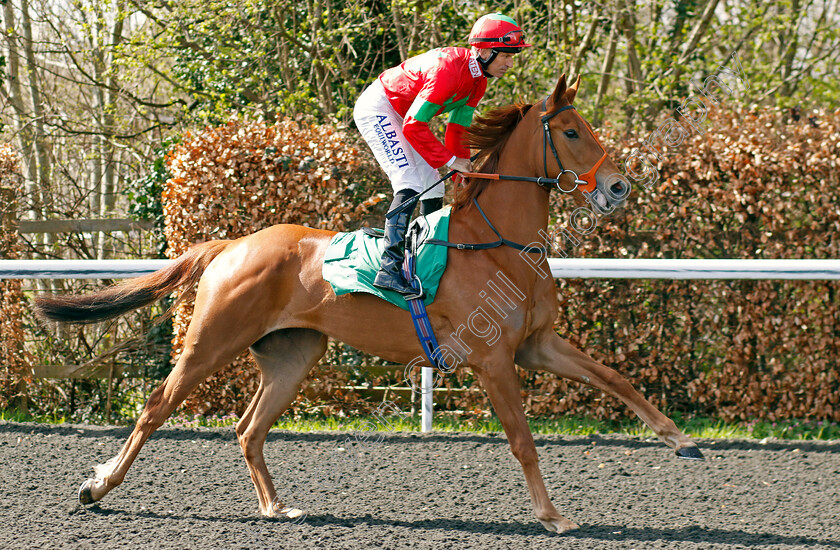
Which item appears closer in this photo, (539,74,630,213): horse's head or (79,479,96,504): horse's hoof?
(539,74,630,213): horse's head

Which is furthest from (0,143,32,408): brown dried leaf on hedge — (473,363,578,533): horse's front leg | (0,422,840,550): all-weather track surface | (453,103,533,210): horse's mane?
(473,363,578,533): horse's front leg

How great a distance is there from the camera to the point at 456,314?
134 inches

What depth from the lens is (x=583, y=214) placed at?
16.6 feet

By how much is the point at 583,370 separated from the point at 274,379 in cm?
146

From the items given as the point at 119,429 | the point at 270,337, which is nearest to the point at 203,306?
the point at 270,337

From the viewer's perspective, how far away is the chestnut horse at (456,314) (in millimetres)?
3340

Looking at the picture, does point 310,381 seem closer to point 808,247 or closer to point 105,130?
point 808,247

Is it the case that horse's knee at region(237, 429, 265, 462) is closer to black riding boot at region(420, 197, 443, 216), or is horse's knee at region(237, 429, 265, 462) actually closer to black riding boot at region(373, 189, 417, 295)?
black riding boot at region(373, 189, 417, 295)

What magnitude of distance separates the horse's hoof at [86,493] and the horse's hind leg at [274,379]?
686 mm

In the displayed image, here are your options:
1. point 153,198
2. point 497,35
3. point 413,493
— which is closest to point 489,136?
point 497,35

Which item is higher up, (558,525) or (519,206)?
(519,206)

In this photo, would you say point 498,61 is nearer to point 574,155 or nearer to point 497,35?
point 497,35

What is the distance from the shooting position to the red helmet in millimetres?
3346

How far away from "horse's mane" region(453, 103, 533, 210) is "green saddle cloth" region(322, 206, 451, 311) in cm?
13
